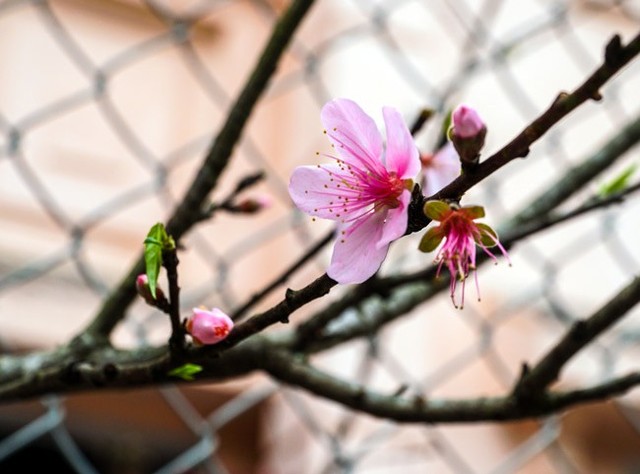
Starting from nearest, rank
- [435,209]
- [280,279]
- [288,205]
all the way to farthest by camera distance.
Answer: [435,209] < [280,279] < [288,205]

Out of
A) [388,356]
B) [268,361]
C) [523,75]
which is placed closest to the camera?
[268,361]

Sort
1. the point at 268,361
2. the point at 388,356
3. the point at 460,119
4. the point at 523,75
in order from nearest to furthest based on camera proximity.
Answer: the point at 460,119
the point at 268,361
the point at 388,356
the point at 523,75

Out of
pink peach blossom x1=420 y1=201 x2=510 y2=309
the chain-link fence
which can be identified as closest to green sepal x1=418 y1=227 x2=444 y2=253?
pink peach blossom x1=420 y1=201 x2=510 y2=309

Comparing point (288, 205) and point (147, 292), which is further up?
point (288, 205)

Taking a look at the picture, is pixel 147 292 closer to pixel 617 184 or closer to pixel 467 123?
pixel 467 123

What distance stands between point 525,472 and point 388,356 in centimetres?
19

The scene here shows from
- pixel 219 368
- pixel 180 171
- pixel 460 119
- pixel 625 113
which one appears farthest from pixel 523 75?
pixel 460 119

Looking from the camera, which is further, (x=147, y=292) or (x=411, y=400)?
(x=411, y=400)

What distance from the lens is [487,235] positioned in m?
0.21

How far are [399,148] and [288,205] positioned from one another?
0.60 m

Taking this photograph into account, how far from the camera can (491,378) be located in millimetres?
886

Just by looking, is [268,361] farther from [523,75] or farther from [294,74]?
[523,75]

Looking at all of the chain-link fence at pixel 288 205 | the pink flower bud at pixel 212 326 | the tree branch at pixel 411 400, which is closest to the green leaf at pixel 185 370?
the pink flower bud at pixel 212 326

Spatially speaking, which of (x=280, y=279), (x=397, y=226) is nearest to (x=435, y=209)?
(x=397, y=226)
